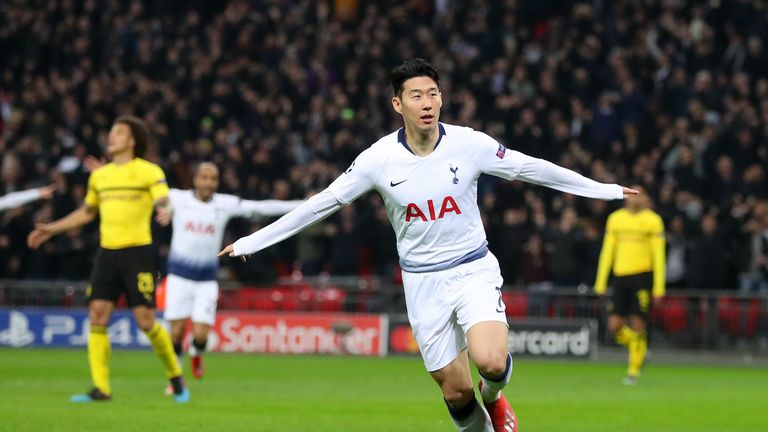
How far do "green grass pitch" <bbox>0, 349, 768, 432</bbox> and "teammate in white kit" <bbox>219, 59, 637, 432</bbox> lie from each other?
283 cm

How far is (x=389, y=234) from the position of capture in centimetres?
2491

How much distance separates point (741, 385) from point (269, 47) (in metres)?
15.1

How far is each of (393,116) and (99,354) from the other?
1473 centimetres

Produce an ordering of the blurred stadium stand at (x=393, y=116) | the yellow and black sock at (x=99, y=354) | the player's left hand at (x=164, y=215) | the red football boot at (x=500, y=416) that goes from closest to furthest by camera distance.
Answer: the red football boot at (x=500, y=416), the player's left hand at (x=164, y=215), the yellow and black sock at (x=99, y=354), the blurred stadium stand at (x=393, y=116)

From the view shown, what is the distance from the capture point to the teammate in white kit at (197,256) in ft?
55.7

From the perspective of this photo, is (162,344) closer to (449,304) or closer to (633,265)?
(449,304)

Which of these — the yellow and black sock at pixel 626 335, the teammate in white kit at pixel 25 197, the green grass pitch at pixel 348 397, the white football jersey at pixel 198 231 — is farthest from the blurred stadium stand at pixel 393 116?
the teammate in white kit at pixel 25 197

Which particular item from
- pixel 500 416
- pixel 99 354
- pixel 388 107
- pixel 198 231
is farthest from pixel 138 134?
pixel 388 107

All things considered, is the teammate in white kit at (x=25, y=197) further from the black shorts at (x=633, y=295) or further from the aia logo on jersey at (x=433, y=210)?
the black shorts at (x=633, y=295)

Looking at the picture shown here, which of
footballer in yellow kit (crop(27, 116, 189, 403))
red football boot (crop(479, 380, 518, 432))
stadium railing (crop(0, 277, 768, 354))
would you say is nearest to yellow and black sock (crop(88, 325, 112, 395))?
footballer in yellow kit (crop(27, 116, 189, 403))

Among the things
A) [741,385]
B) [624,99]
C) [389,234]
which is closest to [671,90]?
[624,99]

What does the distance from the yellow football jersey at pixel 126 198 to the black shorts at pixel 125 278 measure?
0.37ft

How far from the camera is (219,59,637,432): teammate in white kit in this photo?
29.1 ft

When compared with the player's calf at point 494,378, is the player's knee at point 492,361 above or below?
above
